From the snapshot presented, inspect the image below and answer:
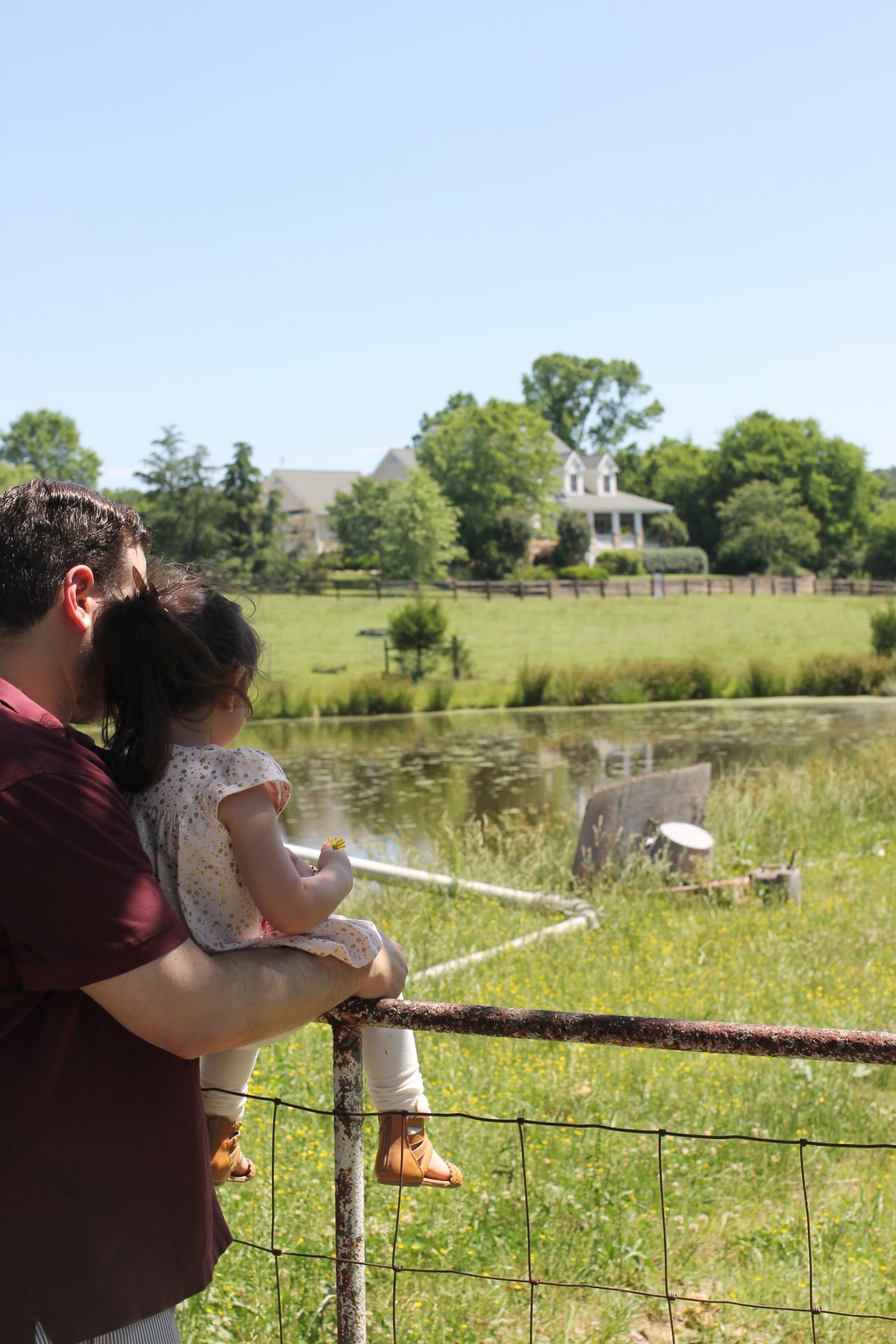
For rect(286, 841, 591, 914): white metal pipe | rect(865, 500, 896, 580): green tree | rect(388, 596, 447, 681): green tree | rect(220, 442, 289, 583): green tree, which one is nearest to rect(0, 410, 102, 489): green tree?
rect(220, 442, 289, 583): green tree

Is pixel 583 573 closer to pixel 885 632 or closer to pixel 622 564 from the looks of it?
pixel 622 564

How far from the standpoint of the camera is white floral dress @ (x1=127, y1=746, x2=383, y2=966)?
5.40 ft

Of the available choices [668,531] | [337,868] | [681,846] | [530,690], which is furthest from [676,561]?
[337,868]

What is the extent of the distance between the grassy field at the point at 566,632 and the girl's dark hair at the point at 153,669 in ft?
88.6

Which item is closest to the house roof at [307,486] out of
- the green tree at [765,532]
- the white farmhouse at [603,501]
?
the white farmhouse at [603,501]

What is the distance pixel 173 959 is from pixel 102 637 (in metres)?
0.49

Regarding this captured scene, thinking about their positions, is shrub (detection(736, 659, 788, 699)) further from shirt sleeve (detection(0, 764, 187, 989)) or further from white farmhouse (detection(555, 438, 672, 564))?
white farmhouse (detection(555, 438, 672, 564))

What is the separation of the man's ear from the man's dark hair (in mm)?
11

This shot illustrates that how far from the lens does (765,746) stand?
1975 cm

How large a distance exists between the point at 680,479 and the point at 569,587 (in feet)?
A: 113

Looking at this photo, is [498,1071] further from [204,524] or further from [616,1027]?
[204,524]

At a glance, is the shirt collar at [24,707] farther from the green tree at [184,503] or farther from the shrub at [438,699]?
the green tree at [184,503]

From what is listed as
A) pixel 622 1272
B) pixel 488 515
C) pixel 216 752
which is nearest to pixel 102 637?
pixel 216 752

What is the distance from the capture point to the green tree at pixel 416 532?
5609 centimetres
